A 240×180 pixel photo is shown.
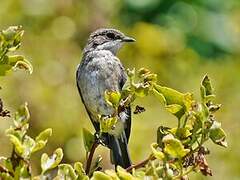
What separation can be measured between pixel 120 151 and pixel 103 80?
650mm

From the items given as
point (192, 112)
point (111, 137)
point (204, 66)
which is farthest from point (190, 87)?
point (192, 112)

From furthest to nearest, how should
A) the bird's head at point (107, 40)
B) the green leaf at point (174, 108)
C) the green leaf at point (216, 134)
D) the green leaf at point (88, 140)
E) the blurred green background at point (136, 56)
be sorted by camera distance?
1. the blurred green background at point (136, 56)
2. the bird's head at point (107, 40)
3. the green leaf at point (88, 140)
4. the green leaf at point (174, 108)
5. the green leaf at point (216, 134)

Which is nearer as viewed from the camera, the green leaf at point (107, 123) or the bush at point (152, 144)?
the bush at point (152, 144)

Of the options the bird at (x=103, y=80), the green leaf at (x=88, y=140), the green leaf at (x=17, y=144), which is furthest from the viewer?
the bird at (x=103, y=80)

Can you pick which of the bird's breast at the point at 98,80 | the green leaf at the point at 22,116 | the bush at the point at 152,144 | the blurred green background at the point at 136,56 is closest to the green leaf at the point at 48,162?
the bush at the point at 152,144

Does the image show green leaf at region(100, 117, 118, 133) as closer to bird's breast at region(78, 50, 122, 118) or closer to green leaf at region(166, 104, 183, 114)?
green leaf at region(166, 104, 183, 114)

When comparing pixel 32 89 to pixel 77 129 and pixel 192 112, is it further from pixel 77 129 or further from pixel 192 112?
pixel 192 112

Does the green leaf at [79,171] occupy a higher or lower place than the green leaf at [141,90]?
lower

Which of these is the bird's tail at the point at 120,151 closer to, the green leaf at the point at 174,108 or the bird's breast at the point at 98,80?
the bird's breast at the point at 98,80

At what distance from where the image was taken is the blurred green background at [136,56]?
700cm

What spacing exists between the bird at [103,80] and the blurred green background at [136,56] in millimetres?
929

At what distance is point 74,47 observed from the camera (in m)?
7.92

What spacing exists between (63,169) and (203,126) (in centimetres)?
41

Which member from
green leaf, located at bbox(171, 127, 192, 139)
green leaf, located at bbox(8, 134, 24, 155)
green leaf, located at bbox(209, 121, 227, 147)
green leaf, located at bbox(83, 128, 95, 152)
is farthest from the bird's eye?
green leaf, located at bbox(8, 134, 24, 155)
